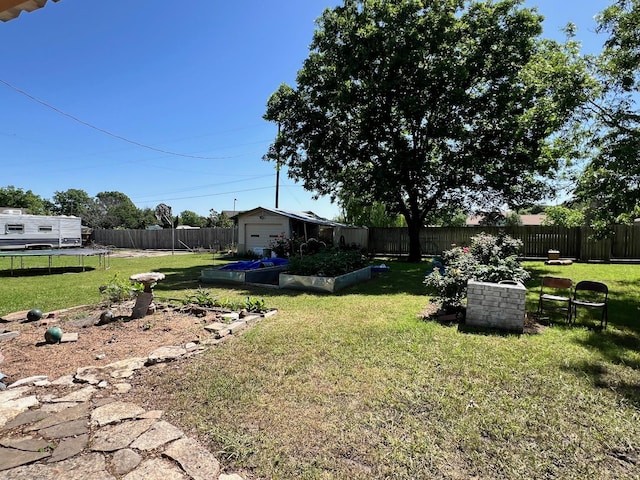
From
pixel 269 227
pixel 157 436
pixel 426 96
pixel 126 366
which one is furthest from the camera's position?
Answer: pixel 269 227

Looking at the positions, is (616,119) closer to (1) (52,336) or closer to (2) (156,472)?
(2) (156,472)

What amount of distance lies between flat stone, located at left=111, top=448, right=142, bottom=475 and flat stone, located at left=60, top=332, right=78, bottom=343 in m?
3.06

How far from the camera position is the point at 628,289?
8305 mm

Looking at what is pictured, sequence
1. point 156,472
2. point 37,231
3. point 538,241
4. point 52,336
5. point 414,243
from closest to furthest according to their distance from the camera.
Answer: point 156,472
point 52,336
point 414,243
point 538,241
point 37,231

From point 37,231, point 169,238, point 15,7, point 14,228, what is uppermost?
point 15,7

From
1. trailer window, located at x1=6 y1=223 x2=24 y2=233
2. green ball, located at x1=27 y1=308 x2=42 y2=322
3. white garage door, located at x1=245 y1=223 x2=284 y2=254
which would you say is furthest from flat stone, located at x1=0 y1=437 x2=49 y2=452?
trailer window, located at x1=6 y1=223 x2=24 y2=233

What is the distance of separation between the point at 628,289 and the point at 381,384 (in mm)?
8659

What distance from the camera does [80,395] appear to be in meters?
2.96

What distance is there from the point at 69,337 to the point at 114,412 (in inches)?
101

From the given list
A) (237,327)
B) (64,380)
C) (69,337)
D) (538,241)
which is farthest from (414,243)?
(64,380)

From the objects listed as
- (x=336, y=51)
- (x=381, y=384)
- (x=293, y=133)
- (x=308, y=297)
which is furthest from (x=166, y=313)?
(x=336, y=51)

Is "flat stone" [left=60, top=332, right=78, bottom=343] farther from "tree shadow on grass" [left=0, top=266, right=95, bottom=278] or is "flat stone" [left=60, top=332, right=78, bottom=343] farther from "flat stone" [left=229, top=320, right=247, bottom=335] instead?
"tree shadow on grass" [left=0, top=266, right=95, bottom=278]

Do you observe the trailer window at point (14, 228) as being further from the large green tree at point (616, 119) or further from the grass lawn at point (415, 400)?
the large green tree at point (616, 119)

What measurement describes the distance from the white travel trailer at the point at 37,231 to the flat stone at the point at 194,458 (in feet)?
82.9
